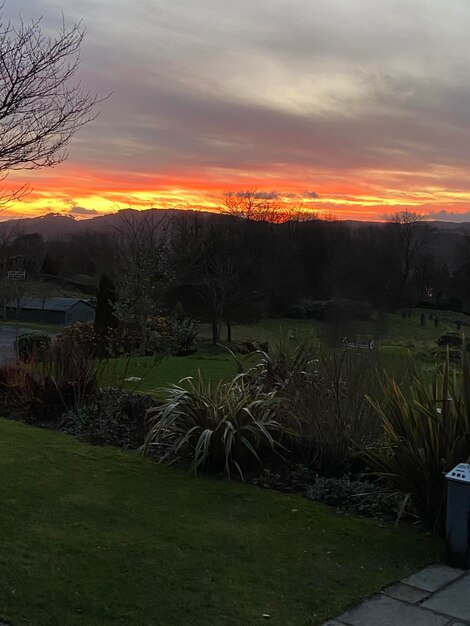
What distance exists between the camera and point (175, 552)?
3.59 metres

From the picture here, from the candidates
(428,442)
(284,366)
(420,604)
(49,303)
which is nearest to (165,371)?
(284,366)

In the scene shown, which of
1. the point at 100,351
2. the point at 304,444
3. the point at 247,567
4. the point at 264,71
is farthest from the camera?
the point at 100,351

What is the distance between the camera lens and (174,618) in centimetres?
281

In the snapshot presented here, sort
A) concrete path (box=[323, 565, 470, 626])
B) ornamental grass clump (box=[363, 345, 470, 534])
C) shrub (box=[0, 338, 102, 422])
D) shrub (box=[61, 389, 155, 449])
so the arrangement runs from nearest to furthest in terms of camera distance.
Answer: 1. concrete path (box=[323, 565, 470, 626])
2. ornamental grass clump (box=[363, 345, 470, 534])
3. shrub (box=[61, 389, 155, 449])
4. shrub (box=[0, 338, 102, 422])

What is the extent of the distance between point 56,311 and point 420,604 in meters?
33.5

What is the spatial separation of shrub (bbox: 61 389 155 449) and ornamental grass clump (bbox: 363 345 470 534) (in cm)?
287

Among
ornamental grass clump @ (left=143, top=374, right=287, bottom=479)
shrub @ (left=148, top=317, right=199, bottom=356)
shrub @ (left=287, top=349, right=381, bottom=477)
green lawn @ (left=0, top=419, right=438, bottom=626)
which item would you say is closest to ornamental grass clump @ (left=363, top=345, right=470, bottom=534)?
green lawn @ (left=0, top=419, right=438, bottom=626)

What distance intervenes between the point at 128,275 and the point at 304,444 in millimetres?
14277

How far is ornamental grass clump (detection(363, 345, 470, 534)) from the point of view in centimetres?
407

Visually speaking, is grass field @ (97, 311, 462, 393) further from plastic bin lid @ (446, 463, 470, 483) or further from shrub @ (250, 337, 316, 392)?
plastic bin lid @ (446, 463, 470, 483)

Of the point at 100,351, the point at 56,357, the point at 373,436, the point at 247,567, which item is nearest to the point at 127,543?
the point at 247,567

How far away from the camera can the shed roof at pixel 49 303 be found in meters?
34.5

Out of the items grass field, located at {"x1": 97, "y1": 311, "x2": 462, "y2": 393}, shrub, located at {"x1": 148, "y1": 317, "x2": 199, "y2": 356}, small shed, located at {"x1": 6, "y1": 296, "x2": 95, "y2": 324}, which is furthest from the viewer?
small shed, located at {"x1": 6, "y1": 296, "x2": 95, "y2": 324}

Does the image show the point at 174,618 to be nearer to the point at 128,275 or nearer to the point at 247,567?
the point at 247,567
